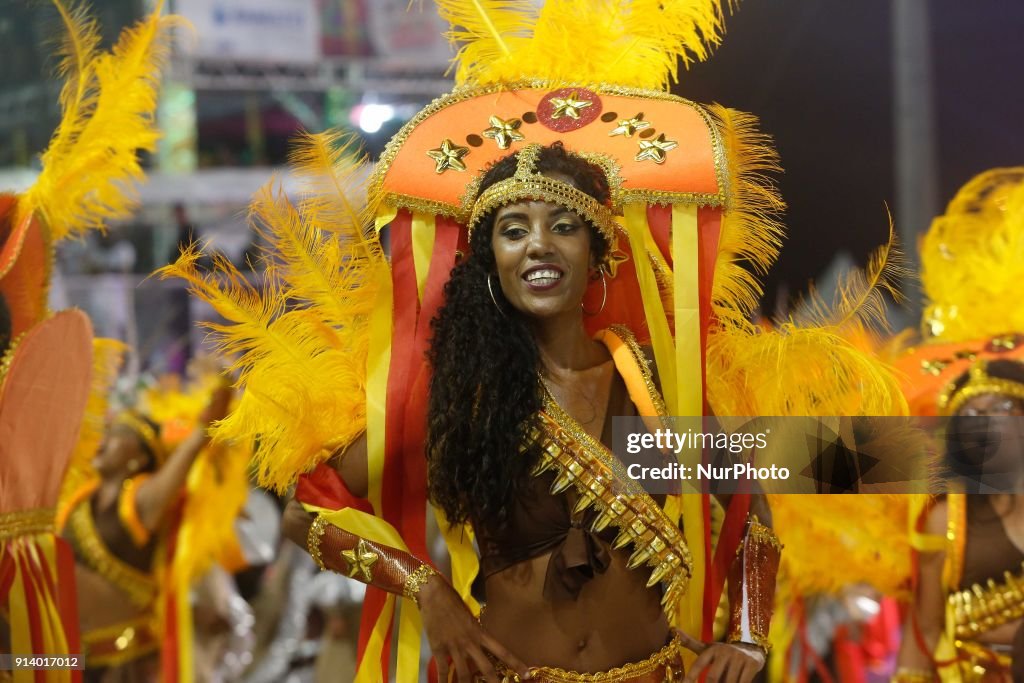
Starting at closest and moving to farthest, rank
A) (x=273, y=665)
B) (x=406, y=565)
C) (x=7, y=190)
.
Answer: (x=406, y=565), (x=7, y=190), (x=273, y=665)

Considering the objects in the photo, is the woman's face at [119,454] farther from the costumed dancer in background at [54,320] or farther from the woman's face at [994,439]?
the woman's face at [994,439]

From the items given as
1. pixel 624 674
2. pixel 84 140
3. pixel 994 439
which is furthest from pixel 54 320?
pixel 994 439

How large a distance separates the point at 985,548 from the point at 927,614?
288 millimetres

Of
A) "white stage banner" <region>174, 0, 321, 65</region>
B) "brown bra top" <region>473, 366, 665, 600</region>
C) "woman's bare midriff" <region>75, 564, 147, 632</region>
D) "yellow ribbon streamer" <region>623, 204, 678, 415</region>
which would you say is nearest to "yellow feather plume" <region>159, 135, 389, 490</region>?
"brown bra top" <region>473, 366, 665, 600</region>

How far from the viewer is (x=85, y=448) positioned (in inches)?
137

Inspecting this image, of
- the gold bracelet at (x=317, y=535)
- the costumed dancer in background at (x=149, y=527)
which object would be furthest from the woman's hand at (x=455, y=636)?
the costumed dancer in background at (x=149, y=527)

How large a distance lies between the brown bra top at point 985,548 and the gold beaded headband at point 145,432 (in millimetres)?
3253

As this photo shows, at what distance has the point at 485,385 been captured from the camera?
242 centimetres

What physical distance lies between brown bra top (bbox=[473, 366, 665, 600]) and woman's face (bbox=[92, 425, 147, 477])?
2.91 m

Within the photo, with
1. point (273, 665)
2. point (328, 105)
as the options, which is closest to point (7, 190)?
point (328, 105)

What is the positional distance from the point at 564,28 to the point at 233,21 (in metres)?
1.77

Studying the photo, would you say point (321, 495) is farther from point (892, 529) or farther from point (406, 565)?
point (892, 529)

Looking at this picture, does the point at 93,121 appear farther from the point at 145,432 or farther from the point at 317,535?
the point at 145,432

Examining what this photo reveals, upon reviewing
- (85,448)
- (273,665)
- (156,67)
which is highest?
(156,67)
